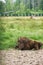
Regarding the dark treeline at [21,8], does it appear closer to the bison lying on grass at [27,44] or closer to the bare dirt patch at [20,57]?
the bison lying on grass at [27,44]

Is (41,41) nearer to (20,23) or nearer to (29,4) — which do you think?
(20,23)

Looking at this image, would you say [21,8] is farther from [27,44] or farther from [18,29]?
[27,44]

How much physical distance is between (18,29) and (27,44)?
0.57ft

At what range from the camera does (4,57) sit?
1.63m

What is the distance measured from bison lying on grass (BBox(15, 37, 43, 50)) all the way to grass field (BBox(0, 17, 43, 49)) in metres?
0.03

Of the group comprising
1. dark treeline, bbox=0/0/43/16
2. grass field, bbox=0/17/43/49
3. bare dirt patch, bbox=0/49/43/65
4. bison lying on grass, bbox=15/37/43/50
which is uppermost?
dark treeline, bbox=0/0/43/16

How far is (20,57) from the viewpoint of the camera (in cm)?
161

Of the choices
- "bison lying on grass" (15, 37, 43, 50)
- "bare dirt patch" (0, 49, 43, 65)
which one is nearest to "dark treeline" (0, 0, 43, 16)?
"bison lying on grass" (15, 37, 43, 50)

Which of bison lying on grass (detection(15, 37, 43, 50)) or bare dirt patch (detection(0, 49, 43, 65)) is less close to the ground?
bison lying on grass (detection(15, 37, 43, 50))

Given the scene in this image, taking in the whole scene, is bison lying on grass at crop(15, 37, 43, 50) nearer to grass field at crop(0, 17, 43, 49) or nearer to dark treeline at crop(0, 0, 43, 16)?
grass field at crop(0, 17, 43, 49)

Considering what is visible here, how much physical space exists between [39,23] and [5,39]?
1.20 ft

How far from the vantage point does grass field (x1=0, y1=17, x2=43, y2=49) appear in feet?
5.38

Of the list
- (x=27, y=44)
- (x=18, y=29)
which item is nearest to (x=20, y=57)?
(x=27, y=44)

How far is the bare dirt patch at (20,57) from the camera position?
160 cm
